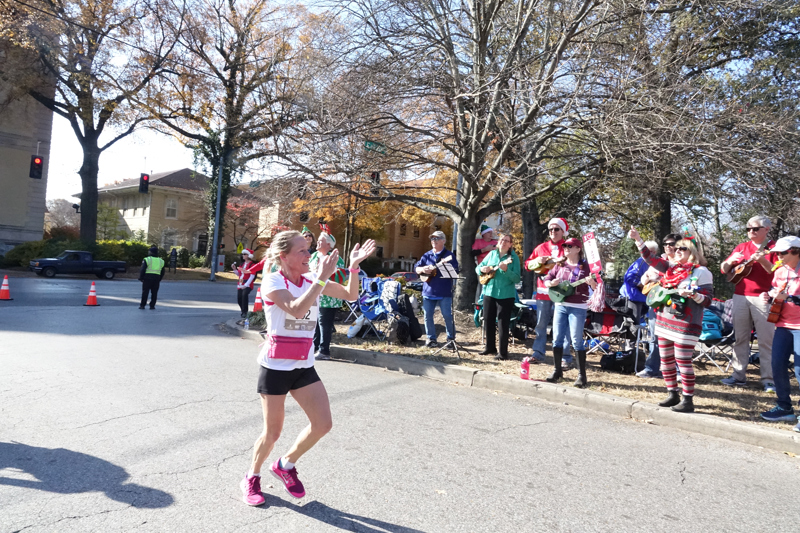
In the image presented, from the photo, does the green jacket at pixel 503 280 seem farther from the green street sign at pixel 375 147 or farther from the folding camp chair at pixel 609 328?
the green street sign at pixel 375 147

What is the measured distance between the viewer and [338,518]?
3.48 m

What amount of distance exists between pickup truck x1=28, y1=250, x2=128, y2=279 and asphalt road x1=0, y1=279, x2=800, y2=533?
2440 centimetres

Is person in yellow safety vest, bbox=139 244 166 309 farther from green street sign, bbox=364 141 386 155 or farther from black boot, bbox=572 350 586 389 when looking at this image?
black boot, bbox=572 350 586 389

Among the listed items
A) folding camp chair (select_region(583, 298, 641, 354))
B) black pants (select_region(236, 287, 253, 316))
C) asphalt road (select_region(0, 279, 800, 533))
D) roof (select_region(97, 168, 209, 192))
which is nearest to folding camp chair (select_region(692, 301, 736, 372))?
folding camp chair (select_region(583, 298, 641, 354))

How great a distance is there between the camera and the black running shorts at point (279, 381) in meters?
3.51

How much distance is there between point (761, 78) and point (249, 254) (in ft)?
40.8

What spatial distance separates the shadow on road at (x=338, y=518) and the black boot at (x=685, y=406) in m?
3.95

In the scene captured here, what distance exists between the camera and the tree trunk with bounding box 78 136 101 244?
32625 millimetres

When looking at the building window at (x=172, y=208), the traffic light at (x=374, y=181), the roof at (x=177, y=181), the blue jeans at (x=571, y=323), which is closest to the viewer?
the blue jeans at (x=571, y=323)

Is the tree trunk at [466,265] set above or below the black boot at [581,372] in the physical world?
above

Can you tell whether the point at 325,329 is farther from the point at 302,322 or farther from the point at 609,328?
the point at 302,322

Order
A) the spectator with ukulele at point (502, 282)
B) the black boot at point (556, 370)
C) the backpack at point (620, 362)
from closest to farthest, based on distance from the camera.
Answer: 1. the black boot at point (556, 370)
2. the backpack at point (620, 362)
3. the spectator with ukulele at point (502, 282)

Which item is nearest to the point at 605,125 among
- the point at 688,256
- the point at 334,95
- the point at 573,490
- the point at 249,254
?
the point at 688,256

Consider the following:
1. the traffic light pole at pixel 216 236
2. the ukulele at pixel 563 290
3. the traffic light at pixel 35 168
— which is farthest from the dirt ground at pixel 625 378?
the traffic light pole at pixel 216 236
